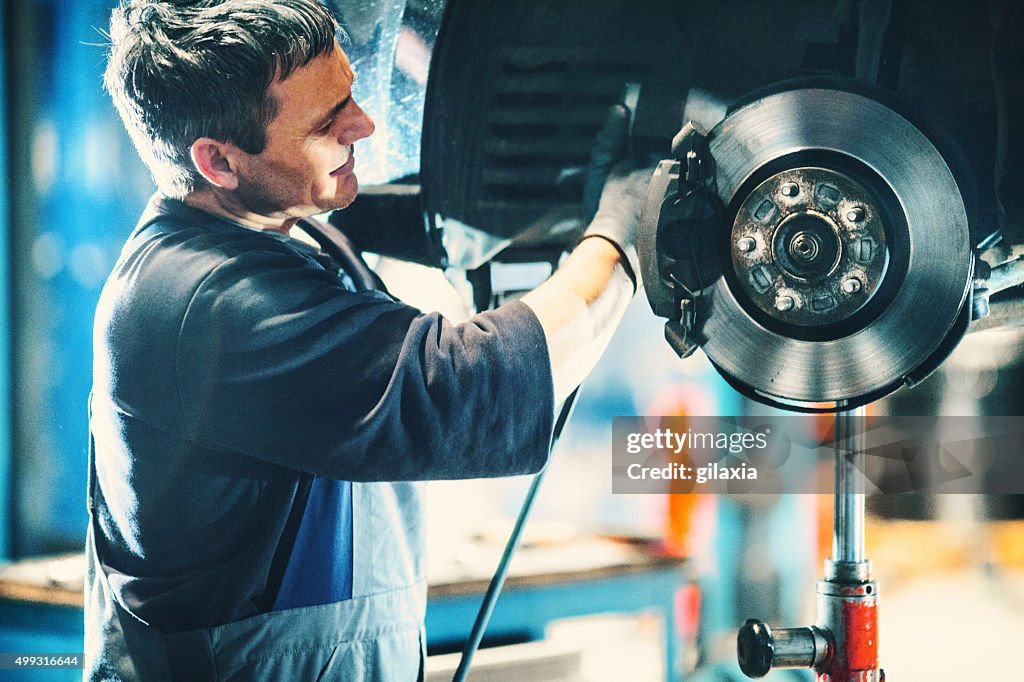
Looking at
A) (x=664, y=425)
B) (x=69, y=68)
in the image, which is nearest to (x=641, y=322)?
(x=664, y=425)

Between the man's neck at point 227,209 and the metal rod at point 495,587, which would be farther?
the metal rod at point 495,587

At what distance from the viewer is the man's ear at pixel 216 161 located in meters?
0.91

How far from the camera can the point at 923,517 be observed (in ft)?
3.73

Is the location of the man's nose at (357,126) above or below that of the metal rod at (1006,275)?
above

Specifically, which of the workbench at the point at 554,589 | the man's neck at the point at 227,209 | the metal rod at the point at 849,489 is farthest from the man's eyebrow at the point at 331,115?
the metal rod at the point at 849,489

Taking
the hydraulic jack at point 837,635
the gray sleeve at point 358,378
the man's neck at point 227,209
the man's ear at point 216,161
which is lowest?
the hydraulic jack at point 837,635

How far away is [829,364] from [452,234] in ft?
1.58

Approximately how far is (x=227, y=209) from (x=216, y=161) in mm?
55

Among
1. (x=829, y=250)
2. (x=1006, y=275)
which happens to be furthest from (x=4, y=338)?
(x=1006, y=275)

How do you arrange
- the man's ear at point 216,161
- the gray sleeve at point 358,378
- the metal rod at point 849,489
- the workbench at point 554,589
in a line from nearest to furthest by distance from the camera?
the gray sleeve at point 358,378, the man's ear at point 216,161, the metal rod at point 849,489, the workbench at point 554,589

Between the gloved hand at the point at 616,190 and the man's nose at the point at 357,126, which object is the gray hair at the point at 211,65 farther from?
the gloved hand at the point at 616,190

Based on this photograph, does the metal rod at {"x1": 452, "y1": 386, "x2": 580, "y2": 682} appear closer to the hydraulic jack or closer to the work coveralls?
Answer: the work coveralls

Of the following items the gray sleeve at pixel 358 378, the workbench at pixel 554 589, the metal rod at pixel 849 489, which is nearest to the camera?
the gray sleeve at pixel 358 378

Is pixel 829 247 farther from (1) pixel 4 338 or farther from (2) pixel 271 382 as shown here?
(1) pixel 4 338
